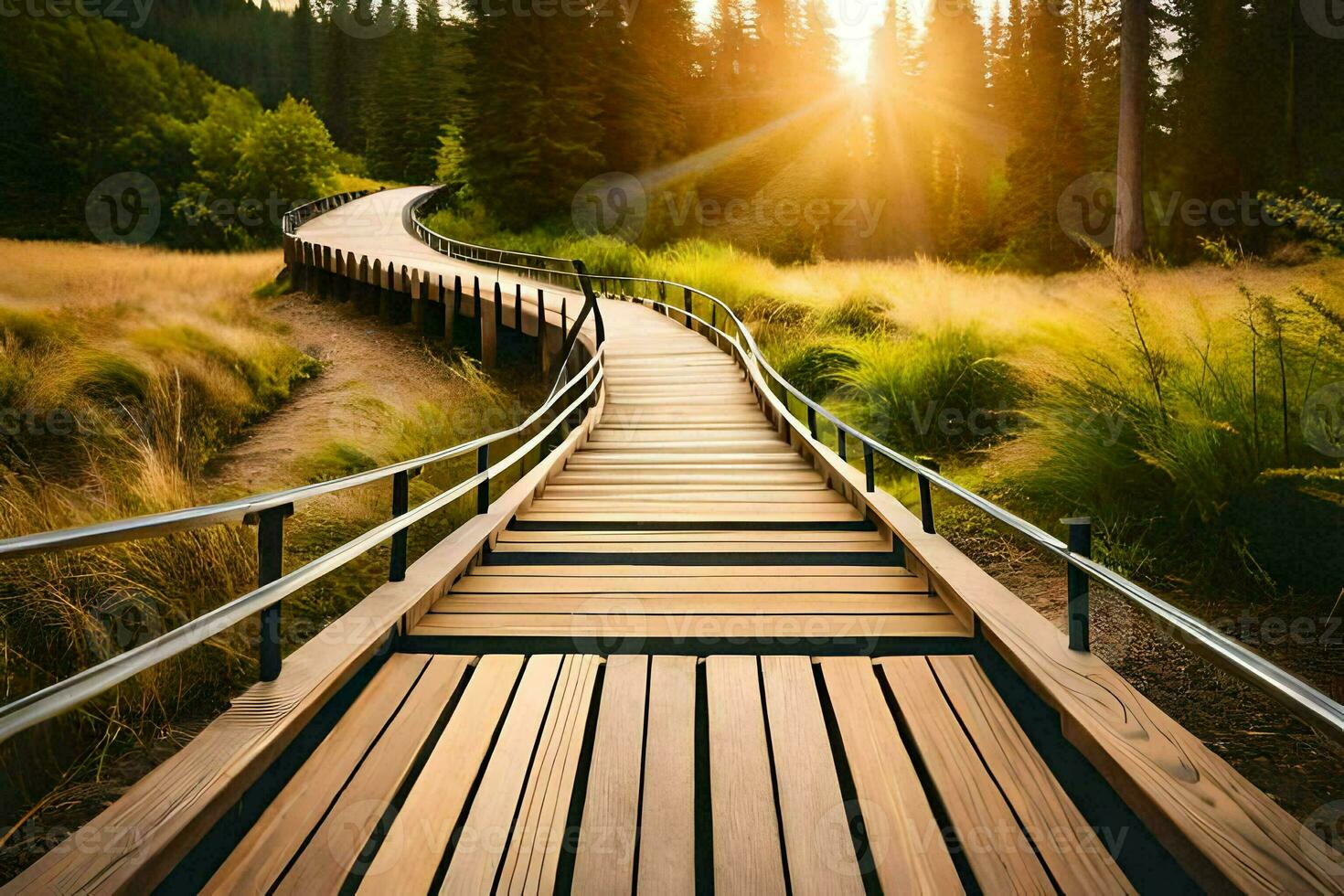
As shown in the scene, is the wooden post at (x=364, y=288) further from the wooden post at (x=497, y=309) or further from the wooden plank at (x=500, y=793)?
the wooden plank at (x=500, y=793)

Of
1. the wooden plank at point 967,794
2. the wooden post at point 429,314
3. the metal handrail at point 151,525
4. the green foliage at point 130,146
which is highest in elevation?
the green foliage at point 130,146

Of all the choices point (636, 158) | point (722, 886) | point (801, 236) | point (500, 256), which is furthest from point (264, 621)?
point (636, 158)

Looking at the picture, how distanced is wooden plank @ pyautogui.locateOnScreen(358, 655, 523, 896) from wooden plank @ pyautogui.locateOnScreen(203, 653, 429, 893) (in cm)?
21

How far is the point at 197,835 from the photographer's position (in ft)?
6.66

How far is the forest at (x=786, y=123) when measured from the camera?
20.5 meters

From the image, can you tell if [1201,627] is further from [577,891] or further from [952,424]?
[952,424]

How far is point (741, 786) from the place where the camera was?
2377 mm

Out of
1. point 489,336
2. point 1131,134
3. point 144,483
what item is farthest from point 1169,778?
point 1131,134

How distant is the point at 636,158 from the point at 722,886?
3521 centimetres

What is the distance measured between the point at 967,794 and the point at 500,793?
Answer: 4.29 ft

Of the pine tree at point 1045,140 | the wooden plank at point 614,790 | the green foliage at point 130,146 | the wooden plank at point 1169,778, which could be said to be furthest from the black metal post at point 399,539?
the green foliage at point 130,146

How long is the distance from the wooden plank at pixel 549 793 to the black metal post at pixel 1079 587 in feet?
5.54

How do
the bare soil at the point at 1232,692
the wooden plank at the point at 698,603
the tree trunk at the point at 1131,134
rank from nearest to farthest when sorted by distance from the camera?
1. the bare soil at the point at 1232,692
2. the wooden plank at the point at 698,603
3. the tree trunk at the point at 1131,134

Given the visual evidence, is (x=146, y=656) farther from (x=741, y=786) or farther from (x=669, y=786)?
(x=741, y=786)
